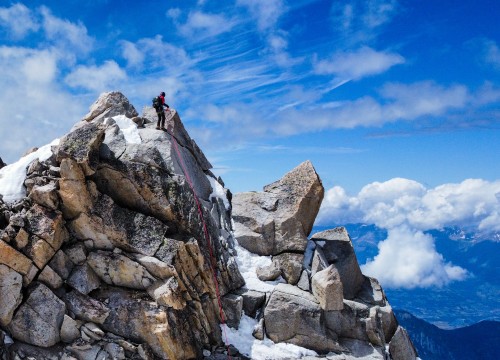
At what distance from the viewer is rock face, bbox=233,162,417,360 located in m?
31.4

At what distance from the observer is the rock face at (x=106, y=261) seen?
24.7 metres

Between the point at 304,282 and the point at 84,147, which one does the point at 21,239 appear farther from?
the point at 304,282

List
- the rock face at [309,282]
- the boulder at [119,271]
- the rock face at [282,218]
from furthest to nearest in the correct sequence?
the rock face at [282,218] → the rock face at [309,282] → the boulder at [119,271]

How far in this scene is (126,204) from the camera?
30.2 m

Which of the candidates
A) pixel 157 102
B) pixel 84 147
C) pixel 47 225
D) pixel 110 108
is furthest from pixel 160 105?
pixel 47 225

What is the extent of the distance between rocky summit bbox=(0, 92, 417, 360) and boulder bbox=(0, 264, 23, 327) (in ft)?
0.20

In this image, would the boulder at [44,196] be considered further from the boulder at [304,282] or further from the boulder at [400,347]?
the boulder at [400,347]

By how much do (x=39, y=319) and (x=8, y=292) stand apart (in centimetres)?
250

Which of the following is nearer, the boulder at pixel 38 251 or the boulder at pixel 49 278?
the boulder at pixel 38 251

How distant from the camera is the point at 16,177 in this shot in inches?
1127

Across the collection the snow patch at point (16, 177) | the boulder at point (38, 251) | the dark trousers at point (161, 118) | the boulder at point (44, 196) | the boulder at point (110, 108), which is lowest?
the boulder at point (38, 251)

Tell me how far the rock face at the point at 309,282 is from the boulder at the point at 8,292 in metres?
16.7

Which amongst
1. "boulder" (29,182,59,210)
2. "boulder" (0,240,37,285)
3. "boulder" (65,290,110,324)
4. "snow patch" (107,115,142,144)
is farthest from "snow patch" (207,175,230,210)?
"boulder" (0,240,37,285)

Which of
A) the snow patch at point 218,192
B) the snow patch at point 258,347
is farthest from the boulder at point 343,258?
the snow patch at point 218,192
